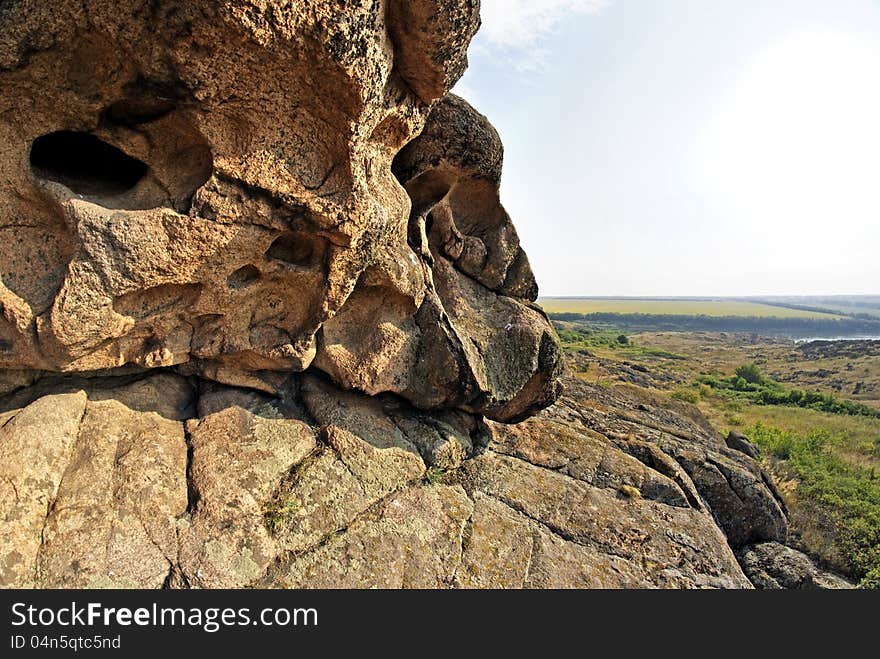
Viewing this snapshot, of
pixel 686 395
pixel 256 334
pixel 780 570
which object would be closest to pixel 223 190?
pixel 256 334

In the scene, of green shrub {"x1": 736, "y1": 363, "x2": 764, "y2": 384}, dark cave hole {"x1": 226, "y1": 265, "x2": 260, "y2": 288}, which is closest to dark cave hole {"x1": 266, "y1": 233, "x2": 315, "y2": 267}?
dark cave hole {"x1": 226, "y1": 265, "x2": 260, "y2": 288}

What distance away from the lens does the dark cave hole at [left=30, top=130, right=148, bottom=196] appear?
7562mm

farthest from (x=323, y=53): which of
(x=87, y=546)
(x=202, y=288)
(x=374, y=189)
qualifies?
(x=87, y=546)

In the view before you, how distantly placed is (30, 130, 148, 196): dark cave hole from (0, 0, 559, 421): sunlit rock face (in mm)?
36

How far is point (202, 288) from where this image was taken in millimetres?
8008

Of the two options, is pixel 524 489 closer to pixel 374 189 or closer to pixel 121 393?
pixel 374 189

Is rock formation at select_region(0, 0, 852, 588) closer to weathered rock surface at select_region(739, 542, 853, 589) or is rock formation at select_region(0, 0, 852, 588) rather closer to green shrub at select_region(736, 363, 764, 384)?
weathered rock surface at select_region(739, 542, 853, 589)

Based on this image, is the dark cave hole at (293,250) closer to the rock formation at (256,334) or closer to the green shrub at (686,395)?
the rock formation at (256,334)

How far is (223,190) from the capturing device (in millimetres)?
7148

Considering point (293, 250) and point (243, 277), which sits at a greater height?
point (293, 250)

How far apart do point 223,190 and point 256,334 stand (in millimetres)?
2795

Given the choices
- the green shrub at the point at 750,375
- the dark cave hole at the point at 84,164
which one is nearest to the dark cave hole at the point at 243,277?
the dark cave hole at the point at 84,164

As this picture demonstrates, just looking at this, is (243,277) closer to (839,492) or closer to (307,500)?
(307,500)

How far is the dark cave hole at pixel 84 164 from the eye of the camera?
756 cm
